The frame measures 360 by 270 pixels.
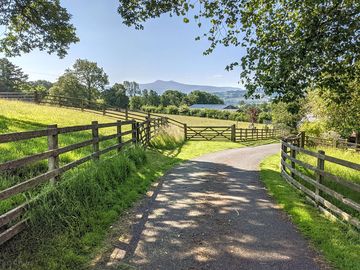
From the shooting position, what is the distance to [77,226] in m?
4.20

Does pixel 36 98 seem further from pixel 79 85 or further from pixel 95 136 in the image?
pixel 79 85

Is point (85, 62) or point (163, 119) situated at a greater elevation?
point (85, 62)

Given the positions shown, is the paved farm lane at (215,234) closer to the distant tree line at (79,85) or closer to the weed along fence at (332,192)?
the weed along fence at (332,192)

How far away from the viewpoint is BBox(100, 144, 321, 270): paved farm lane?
3.57 meters

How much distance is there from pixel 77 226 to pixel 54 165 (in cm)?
116

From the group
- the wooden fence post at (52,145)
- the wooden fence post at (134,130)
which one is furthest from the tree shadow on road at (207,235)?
the wooden fence post at (134,130)

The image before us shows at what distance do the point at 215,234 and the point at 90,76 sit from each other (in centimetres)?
7321

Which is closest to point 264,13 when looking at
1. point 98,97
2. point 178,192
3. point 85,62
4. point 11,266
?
point 178,192

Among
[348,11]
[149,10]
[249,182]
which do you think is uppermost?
[149,10]

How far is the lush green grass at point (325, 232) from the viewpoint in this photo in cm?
369

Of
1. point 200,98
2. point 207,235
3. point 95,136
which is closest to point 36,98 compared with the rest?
point 95,136

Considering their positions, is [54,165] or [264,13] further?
[264,13]

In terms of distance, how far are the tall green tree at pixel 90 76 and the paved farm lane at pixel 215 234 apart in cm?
6766

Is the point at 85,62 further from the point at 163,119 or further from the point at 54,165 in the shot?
the point at 54,165
